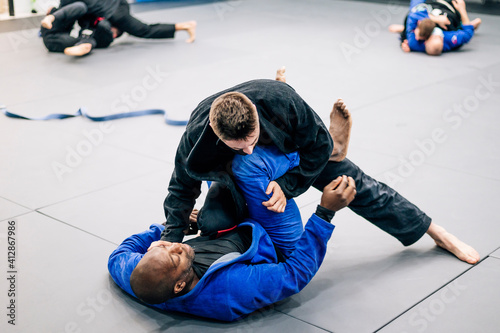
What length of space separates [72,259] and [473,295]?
2.05 m

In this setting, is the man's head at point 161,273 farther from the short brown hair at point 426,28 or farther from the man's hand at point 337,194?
the short brown hair at point 426,28

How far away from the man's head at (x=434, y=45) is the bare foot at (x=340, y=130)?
191 inches

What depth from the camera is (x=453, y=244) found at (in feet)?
10.2

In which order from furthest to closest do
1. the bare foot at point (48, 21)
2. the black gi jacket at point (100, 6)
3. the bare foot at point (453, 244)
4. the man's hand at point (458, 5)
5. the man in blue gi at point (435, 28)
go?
the man's hand at point (458, 5) → the black gi jacket at point (100, 6) → the man in blue gi at point (435, 28) → the bare foot at point (48, 21) → the bare foot at point (453, 244)

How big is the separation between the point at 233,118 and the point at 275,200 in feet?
1.57

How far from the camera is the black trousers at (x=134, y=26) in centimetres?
779

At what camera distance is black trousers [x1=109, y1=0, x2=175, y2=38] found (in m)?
7.79

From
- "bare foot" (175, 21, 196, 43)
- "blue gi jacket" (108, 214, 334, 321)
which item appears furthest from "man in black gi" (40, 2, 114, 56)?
"blue gi jacket" (108, 214, 334, 321)

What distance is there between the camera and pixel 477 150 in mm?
4574

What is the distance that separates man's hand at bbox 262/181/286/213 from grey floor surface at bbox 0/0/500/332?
503mm

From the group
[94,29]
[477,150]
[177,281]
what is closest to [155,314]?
[177,281]

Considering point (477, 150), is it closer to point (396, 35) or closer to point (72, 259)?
point (72, 259)

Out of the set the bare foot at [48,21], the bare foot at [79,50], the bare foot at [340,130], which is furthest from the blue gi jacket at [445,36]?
the bare foot at [340,130]

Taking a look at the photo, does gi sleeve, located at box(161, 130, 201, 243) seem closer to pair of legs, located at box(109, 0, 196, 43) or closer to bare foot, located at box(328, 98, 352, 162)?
bare foot, located at box(328, 98, 352, 162)
